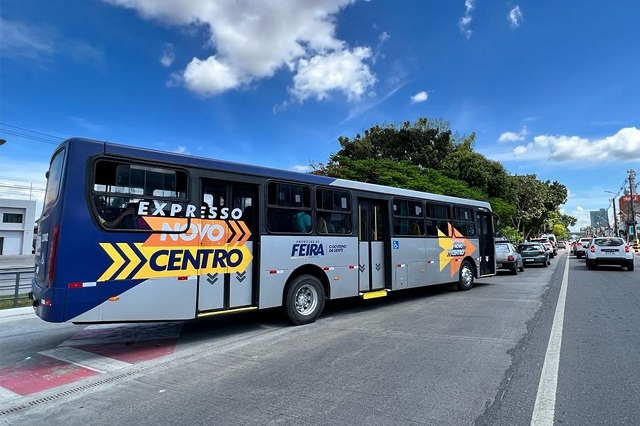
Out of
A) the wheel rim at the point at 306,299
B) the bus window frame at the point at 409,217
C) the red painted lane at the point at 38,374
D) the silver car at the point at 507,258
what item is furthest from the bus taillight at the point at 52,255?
the silver car at the point at 507,258

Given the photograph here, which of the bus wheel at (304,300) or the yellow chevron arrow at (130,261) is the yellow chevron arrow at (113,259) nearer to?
the yellow chevron arrow at (130,261)

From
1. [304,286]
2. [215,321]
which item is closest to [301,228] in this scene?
[304,286]

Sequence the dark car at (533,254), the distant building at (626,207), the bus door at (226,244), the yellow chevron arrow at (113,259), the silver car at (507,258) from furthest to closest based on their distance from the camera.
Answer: the distant building at (626,207)
the dark car at (533,254)
the silver car at (507,258)
the bus door at (226,244)
the yellow chevron arrow at (113,259)

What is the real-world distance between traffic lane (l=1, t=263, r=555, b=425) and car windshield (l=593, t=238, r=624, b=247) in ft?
53.2

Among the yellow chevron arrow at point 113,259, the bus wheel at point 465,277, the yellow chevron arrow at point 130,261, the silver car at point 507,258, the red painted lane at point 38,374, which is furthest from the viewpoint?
the silver car at point 507,258

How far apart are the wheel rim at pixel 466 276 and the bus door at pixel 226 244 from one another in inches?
328

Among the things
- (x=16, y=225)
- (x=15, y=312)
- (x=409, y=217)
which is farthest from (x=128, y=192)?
(x=16, y=225)

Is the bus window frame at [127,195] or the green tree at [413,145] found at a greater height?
the green tree at [413,145]

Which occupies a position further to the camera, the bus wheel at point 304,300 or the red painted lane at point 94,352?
the bus wheel at point 304,300

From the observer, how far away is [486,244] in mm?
14953

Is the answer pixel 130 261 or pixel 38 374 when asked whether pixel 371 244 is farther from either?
pixel 38 374

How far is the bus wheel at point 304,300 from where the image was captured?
7.91 m

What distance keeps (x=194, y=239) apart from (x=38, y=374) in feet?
8.77

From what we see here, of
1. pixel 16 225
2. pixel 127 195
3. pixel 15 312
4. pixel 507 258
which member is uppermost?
pixel 16 225
